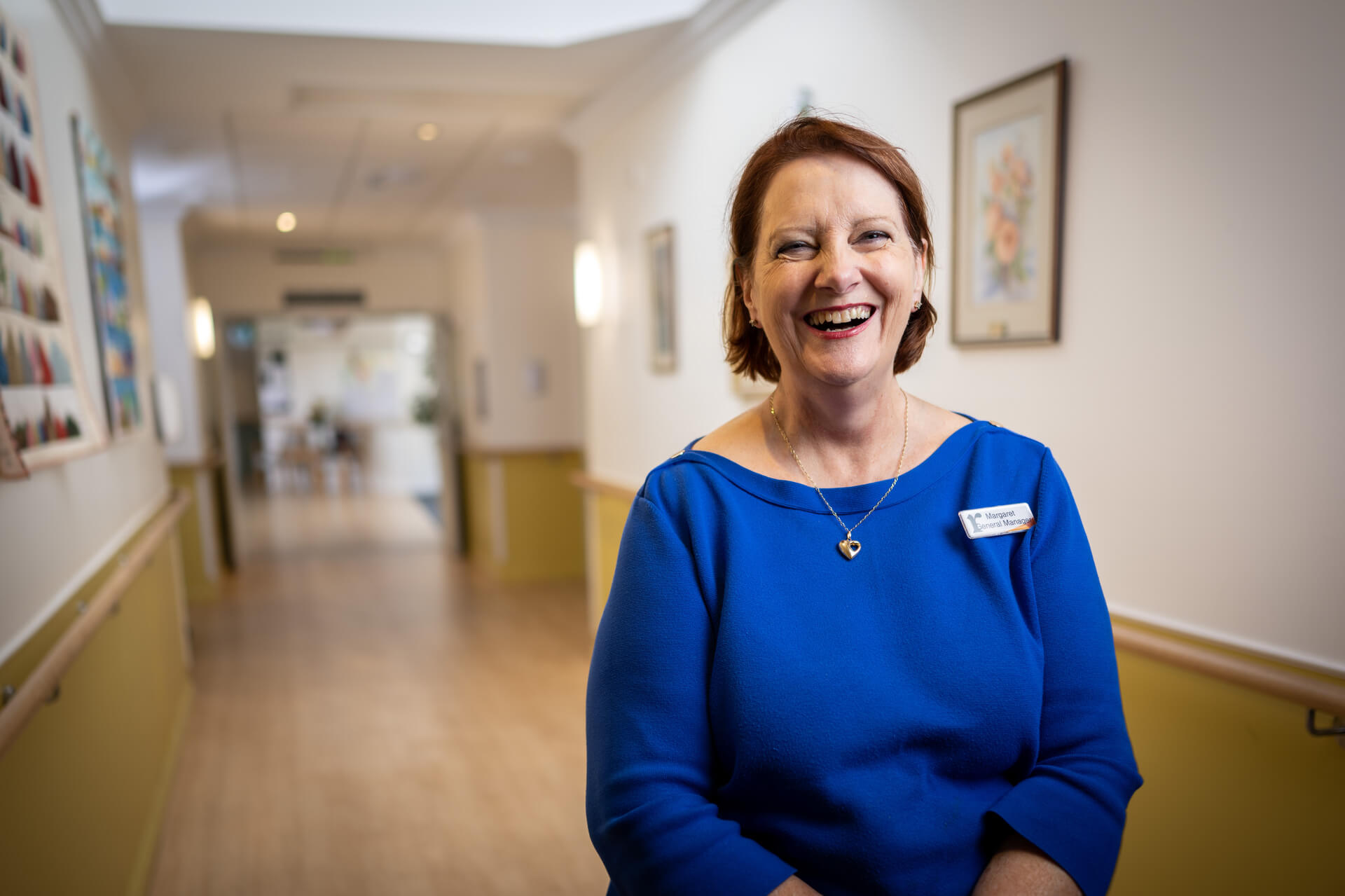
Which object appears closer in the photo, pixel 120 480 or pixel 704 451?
pixel 704 451

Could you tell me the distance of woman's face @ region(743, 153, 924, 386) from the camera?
3.59 ft

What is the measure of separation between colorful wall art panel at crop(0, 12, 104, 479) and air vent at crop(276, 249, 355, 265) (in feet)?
21.1

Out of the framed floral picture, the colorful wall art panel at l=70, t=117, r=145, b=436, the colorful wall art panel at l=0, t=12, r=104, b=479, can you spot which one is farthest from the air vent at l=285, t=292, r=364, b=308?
the framed floral picture

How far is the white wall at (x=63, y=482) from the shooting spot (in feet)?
6.48

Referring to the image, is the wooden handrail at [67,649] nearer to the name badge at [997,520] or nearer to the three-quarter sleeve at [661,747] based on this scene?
the three-quarter sleeve at [661,747]

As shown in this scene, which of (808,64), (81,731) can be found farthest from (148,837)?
(808,64)

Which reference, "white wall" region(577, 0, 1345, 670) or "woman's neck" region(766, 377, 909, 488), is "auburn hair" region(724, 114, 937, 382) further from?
"white wall" region(577, 0, 1345, 670)

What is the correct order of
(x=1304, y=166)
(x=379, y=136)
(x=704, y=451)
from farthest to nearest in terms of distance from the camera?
(x=379, y=136) → (x=1304, y=166) → (x=704, y=451)

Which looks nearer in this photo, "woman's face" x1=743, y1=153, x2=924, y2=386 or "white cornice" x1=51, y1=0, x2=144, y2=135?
"woman's face" x1=743, y1=153, x2=924, y2=386

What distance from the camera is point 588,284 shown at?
5.14 metres

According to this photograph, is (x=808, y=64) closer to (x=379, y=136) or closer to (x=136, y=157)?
(x=379, y=136)

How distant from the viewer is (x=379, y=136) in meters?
4.95

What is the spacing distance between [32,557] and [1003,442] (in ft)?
7.03

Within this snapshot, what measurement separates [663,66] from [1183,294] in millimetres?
2730
